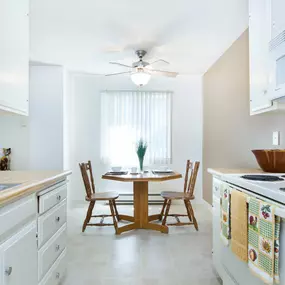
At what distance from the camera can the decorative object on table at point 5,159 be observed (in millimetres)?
4552

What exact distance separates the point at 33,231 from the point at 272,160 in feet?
5.75

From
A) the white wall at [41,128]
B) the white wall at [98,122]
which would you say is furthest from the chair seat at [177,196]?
the white wall at [41,128]

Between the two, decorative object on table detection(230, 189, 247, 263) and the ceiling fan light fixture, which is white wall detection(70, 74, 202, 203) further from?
decorative object on table detection(230, 189, 247, 263)

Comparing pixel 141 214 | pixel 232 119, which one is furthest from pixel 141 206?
pixel 232 119

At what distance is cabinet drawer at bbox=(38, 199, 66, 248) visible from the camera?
171cm

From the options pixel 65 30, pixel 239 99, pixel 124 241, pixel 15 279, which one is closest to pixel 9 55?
pixel 15 279

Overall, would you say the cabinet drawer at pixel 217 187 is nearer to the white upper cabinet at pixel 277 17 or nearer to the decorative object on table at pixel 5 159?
the white upper cabinet at pixel 277 17

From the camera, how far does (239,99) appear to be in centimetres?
340

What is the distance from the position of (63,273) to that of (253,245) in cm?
156

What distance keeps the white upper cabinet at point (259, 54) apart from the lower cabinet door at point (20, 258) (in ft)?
5.57

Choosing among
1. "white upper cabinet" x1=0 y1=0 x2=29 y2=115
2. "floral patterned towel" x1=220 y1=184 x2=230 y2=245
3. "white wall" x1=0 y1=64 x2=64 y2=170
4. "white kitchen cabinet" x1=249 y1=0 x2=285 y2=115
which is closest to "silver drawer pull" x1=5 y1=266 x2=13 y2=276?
"white upper cabinet" x1=0 y1=0 x2=29 y2=115

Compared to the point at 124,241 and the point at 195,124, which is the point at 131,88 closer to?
the point at 195,124

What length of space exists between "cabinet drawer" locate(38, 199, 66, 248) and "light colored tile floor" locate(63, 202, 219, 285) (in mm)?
550

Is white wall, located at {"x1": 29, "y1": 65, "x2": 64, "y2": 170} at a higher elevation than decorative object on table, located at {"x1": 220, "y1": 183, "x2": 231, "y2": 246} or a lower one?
higher
